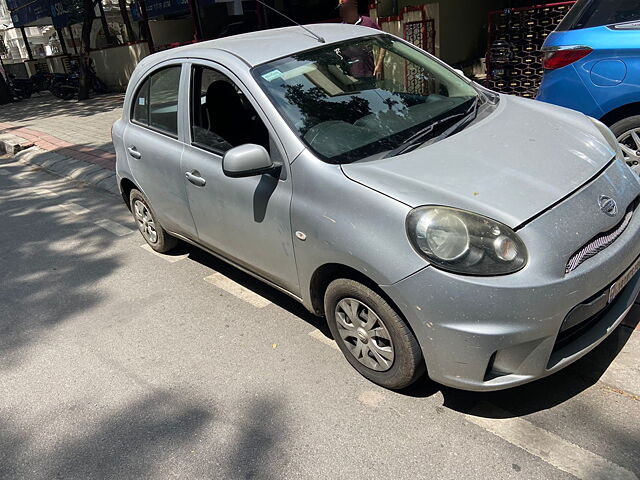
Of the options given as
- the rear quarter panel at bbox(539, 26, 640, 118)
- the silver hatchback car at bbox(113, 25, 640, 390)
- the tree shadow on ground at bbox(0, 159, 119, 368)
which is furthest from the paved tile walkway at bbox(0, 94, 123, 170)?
the rear quarter panel at bbox(539, 26, 640, 118)

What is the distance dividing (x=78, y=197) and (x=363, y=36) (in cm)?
475

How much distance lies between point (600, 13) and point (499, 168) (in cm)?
244

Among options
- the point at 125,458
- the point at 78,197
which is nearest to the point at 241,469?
the point at 125,458

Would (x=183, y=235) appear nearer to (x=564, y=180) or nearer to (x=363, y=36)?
(x=363, y=36)

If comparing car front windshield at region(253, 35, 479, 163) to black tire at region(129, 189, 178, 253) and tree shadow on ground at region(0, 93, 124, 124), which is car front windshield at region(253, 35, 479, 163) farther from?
tree shadow on ground at region(0, 93, 124, 124)

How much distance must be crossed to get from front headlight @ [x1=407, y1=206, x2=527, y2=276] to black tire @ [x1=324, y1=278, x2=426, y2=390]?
383 mm

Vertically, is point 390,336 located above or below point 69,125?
above

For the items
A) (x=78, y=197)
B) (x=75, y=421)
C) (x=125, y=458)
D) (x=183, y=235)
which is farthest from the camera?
(x=78, y=197)

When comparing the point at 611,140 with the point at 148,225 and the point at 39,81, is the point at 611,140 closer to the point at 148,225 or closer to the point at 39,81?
the point at 148,225

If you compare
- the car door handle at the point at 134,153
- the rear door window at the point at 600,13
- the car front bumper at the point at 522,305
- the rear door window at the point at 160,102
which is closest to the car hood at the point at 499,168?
the car front bumper at the point at 522,305

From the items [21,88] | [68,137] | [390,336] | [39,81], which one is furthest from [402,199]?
[39,81]

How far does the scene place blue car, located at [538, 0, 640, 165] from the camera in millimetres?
3763

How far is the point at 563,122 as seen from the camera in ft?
9.85

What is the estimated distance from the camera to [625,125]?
13.0 ft
